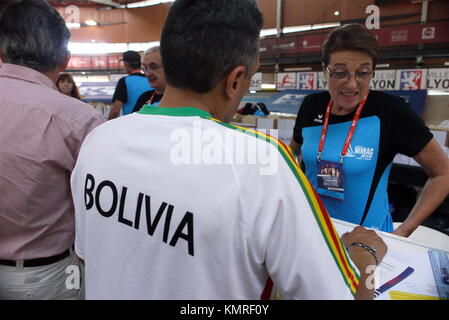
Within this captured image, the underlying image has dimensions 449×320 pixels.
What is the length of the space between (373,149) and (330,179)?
0.22 metres

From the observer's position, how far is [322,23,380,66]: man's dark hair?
137 cm

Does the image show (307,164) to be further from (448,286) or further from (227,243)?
(227,243)

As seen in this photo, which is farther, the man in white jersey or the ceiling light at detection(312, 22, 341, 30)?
the ceiling light at detection(312, 22, 341, 30)

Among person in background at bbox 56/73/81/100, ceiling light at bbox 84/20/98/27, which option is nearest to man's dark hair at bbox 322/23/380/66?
person in background at bbox 56/73/81/100

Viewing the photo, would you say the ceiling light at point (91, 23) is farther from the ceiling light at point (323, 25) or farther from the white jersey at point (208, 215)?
the white jersey at point (208, 215)

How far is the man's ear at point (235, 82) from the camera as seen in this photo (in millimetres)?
683

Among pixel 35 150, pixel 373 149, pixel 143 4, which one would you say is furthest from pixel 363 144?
pixel 143 4

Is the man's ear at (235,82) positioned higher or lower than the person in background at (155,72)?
lower

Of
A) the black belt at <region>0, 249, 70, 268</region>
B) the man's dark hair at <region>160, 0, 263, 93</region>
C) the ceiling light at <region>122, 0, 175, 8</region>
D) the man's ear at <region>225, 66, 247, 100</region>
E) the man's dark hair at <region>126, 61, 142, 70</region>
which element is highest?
the ceiling light at <region>122, 0, 175, 8</region>

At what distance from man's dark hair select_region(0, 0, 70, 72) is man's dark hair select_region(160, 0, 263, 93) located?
734 mm

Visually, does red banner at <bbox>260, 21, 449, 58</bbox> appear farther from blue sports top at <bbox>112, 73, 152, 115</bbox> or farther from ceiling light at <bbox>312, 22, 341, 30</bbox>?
blue sports top at <bbox>112, 73, 152, 115</bbox>

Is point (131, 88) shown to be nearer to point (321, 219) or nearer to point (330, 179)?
point (330, 179)

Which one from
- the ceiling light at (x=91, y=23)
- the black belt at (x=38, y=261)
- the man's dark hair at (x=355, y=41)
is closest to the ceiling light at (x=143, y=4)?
the ceiling light at (x=91, y=23)

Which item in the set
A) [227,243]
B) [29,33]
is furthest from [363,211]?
[29,33]
